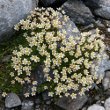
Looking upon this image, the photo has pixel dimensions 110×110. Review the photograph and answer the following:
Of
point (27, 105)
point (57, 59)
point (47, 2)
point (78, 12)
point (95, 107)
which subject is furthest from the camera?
point (78, 12)

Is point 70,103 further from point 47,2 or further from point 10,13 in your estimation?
point 47,2

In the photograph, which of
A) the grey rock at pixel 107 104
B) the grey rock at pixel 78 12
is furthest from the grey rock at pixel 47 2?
the grey rock at pixel 107 104

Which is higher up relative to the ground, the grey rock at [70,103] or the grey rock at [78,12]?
the grey rock at [78,12]

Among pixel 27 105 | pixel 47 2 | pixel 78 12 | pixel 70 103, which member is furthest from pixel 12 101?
pixel 78 12

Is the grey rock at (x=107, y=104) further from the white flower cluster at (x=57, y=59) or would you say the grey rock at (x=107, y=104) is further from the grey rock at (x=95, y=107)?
the white flower cluster at (x=57, y=59)

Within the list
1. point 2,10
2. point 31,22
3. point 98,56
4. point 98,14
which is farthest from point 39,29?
point 98,14

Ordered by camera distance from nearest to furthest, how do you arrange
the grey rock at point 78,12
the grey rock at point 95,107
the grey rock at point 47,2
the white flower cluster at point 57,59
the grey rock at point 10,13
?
the white flower cluster at point 57,59
the grey rock at point 10,13
the grey rock at point 95,107
the grey rock at point 47,2
the grey rock at point 78,12
